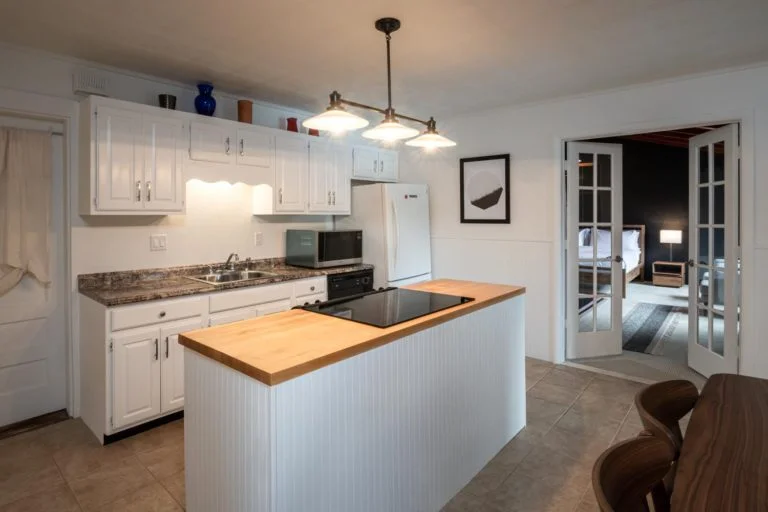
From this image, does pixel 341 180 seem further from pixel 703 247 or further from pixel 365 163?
pixel 703 247

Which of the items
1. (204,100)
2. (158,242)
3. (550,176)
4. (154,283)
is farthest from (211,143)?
(550,176)

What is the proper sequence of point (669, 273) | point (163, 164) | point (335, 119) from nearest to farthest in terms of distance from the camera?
point (335, 119), point (163, 164), point (669, 273)

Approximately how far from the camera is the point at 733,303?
10.8 ft

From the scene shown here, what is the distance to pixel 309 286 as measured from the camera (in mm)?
3670

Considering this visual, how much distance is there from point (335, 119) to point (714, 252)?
127 inches

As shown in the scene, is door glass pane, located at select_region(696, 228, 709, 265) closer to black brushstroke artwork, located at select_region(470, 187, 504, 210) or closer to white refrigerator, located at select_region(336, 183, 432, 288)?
black brushstroke artwork, located at select_region(470, 187, 504, 210)

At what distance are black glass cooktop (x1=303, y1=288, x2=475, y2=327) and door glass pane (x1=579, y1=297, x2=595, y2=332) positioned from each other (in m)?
2.33

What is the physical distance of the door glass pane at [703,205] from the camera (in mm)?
3562

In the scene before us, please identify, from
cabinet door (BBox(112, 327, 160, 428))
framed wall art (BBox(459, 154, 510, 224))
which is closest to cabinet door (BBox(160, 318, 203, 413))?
cabinet door (BBox(112, 327, 160, 428))

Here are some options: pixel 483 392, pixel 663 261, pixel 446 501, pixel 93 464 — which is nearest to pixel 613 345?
pixel 483 392

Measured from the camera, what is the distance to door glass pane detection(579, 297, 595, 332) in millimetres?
4227

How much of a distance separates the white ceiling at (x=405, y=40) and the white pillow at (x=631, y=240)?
17.1 ft

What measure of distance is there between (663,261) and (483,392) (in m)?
7.27

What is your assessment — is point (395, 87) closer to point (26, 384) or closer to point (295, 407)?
point (295, 407)
